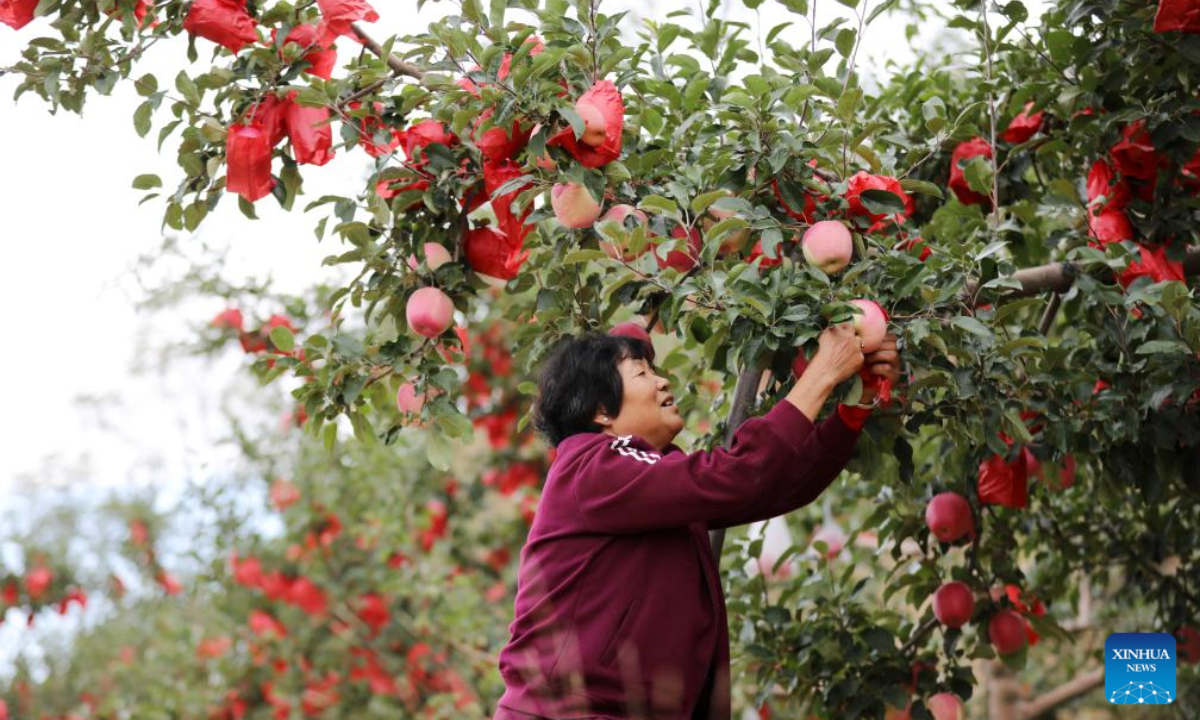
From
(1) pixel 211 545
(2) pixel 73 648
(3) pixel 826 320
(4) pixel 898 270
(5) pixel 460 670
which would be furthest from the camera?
(2) pixel 73 648

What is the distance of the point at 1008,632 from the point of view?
2.76 meters

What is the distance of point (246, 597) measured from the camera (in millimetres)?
5980

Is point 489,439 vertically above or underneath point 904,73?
underneath

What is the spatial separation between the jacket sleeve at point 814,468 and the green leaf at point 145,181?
1091 mm

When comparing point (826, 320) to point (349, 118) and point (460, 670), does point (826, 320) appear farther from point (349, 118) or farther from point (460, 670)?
point (460, 670)

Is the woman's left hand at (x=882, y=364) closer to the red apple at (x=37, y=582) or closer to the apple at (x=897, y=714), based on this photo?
the apple at (x=897, y=714)

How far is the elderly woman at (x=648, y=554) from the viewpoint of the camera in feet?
5.86

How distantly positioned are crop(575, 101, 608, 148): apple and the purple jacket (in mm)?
432

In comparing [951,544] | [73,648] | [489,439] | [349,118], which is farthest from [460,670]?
[73,648]

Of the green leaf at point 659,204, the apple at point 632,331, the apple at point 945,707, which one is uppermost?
the green leaf at point 659,204

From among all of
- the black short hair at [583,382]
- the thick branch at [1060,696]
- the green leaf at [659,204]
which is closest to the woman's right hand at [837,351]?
the green leaf at [659,204]

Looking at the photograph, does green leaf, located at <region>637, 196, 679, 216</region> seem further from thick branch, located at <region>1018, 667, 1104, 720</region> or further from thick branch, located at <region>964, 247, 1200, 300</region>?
thick branch, located at <region>1018, 667, 1104, 720</region>

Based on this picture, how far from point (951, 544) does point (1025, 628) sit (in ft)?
0.76

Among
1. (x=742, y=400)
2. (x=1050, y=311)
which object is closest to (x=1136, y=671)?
(x=1050, y=311)
